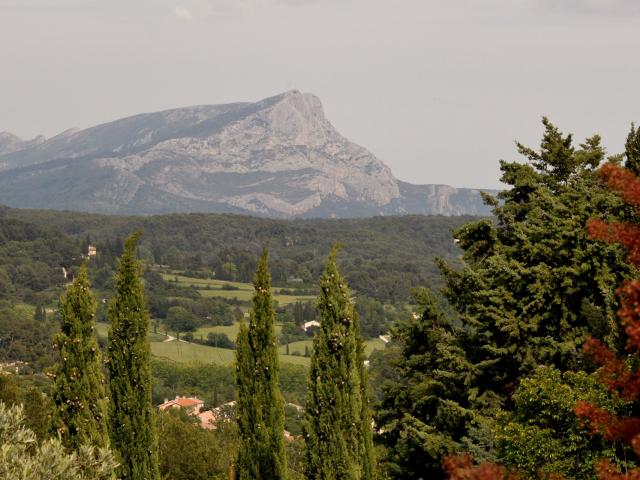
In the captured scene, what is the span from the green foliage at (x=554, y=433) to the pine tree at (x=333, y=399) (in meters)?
3.14

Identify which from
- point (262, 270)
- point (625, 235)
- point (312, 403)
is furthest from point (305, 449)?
point (625, 235)

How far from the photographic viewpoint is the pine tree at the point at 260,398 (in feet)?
67.0

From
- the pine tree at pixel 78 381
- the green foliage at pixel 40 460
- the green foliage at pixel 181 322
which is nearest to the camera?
the green foliage at pixel 40 460

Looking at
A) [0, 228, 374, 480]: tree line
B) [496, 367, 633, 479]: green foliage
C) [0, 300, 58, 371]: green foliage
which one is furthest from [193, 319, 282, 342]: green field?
[496, 367, 633, 479]: green foliage

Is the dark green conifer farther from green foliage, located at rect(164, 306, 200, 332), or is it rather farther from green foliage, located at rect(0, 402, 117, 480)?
green foliage, located at rect(164, 306, 200, 332)

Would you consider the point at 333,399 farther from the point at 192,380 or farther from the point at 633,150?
the point at 192,380

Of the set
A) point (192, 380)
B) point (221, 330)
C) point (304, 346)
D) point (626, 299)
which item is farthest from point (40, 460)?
point (221, 330)

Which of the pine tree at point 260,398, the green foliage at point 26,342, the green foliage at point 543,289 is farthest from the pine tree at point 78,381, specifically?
the green foliage at point 26,342

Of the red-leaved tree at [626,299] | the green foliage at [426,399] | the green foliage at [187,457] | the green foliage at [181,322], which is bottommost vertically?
the green foliage at [181,322]

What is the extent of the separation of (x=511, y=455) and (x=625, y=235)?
897cm

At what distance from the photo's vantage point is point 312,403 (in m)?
19.2

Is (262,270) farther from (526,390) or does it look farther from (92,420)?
(526,390)

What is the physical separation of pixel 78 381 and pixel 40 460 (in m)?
4.88

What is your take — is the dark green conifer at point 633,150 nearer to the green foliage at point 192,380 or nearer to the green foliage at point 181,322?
the green foliage at point 192,380
